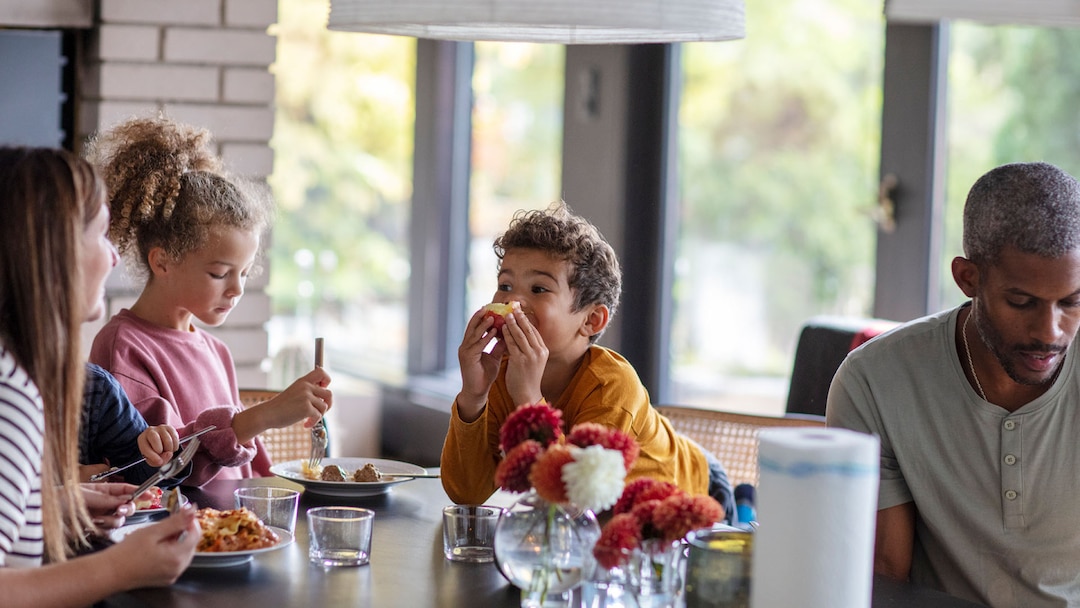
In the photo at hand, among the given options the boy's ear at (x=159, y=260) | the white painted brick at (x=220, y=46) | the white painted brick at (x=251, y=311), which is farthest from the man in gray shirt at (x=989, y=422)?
the white painted brick at (x=220, y=46)

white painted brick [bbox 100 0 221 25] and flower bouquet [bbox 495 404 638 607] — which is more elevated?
white painted brick [bbox 100 0 221 25]

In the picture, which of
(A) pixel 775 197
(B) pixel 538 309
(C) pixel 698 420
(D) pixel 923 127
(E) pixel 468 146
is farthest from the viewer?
(E) pixel 468 146

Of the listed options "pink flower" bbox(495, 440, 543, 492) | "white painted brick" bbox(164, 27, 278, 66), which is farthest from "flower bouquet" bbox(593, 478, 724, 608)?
"white painted brick" bbox(164, 27, 278, 66)

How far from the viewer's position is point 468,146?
4.99 metres

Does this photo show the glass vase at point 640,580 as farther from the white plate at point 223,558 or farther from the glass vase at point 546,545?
the white plate at point 223,558

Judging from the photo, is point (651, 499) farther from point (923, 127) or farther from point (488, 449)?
point (923, 127)

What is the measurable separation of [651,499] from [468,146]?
3.82 m

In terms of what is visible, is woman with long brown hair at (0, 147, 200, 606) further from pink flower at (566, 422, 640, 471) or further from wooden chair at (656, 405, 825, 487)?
wooden chair at (656, 405, 825, 487)

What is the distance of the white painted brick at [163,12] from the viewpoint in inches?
124

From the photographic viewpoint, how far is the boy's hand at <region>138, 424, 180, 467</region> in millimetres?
1854

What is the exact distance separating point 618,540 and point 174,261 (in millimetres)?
1331

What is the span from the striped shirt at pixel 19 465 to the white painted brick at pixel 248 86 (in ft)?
6.49

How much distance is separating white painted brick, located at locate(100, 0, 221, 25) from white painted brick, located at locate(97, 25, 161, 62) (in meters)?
0.02

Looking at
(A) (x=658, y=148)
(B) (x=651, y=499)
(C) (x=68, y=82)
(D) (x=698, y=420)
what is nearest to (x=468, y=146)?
(A) (x=658, y=148)
